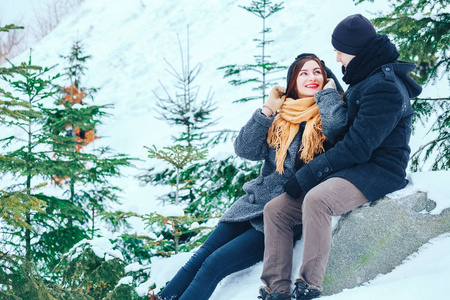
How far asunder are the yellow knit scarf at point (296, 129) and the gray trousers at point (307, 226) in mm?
319

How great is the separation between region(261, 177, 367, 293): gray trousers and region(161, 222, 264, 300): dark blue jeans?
274 mm

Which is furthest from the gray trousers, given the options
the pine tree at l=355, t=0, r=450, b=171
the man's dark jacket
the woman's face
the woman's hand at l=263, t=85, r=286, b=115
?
the pine tree at l=355, t=0, r=450, b=171

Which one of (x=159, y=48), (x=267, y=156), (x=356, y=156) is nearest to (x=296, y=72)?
(x=267, y=156)

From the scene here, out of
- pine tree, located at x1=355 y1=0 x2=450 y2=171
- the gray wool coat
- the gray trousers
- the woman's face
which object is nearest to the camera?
the gray trousers

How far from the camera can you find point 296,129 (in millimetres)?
3186

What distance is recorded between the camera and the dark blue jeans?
3020mm

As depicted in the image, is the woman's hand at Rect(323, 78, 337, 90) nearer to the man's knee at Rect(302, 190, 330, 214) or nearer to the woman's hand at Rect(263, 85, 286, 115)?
the woman's hand at Rect(263, 85, 286, 115)

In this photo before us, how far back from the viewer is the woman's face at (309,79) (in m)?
3.26

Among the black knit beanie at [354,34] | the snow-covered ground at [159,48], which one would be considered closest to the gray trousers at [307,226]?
the black knit beanie at [354,34]

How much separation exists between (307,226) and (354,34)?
1282 millimetres

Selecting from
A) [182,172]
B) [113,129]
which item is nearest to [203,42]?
[113,129]

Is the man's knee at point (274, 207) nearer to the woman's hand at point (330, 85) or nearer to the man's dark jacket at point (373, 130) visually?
the man's dark jacket at point (373, 130)

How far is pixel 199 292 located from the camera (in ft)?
9.80

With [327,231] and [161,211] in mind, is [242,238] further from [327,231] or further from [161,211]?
[161,211]
